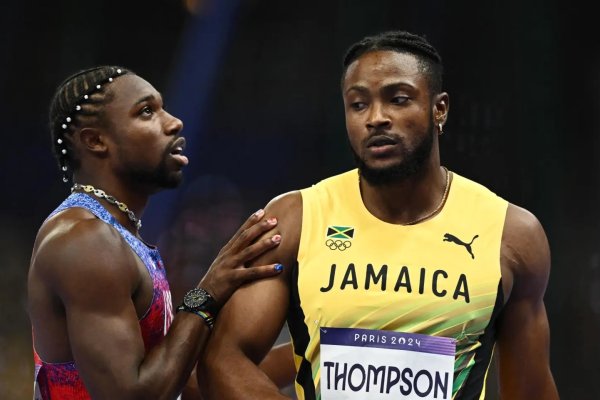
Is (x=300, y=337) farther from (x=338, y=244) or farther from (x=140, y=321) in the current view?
(x=140, y=321)

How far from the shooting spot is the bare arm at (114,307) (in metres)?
2.33

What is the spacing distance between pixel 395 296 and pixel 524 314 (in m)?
0.39

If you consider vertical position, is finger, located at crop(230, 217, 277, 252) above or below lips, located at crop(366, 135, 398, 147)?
below

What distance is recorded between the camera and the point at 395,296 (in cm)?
230

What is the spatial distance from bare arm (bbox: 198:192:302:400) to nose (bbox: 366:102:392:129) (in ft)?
1.14

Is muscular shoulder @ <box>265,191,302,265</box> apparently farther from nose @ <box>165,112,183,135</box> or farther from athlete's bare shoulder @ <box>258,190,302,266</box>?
nose @ <box>165,112,183,135</box>

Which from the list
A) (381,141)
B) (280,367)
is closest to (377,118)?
(381,141)

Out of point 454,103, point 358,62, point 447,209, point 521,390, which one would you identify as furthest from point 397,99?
point 454,103

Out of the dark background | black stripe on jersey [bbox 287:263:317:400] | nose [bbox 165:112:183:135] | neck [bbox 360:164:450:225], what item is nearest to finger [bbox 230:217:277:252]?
black stripe on jersey [bbox 287:263:317:400]

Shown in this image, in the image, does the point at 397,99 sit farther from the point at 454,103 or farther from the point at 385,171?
the point at 454,103

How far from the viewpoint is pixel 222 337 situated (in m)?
2.32

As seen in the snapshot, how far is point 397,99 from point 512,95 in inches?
143

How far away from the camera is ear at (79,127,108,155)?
265 cm

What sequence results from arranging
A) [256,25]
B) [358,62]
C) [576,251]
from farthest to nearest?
1. [256,25]
2. [576,251]
3. [358,62]
